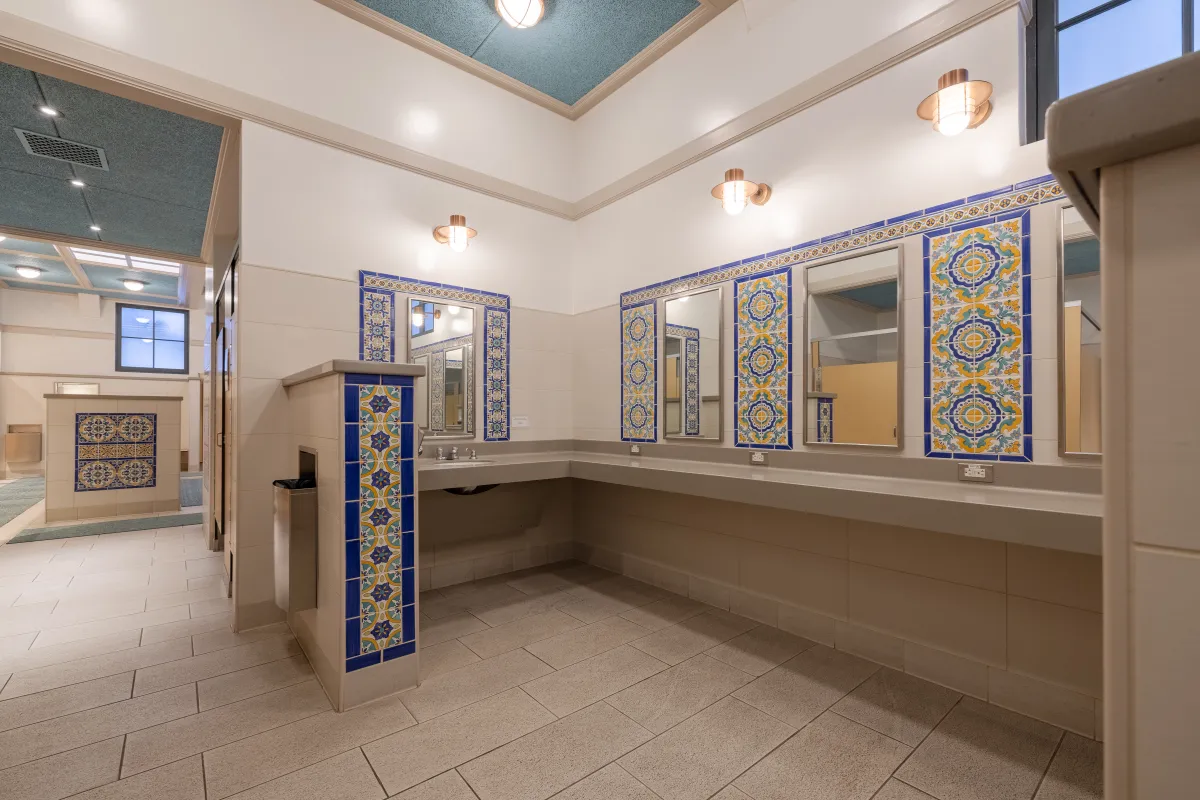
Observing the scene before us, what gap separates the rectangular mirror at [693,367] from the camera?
3293mm

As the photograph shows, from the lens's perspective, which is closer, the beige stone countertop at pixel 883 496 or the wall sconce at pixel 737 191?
the beige stone countertop at pixel 883 496

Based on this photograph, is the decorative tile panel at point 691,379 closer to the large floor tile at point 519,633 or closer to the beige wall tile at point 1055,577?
the large floor tile at point 519,633

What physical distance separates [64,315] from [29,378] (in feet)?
3.96

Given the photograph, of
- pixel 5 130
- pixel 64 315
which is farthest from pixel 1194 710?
pixel 64 315

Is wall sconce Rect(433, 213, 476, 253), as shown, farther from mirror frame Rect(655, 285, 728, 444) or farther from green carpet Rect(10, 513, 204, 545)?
green carpet Rect(10, 513, 204, 545)

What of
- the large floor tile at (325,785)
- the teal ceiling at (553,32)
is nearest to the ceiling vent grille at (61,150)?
the teal ceiling at (553,32)

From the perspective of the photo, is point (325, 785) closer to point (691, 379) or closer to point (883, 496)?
point (883, 496)

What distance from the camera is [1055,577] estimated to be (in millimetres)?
2100

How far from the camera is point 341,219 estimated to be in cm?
330

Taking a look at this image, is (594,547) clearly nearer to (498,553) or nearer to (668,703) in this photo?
(498,553)

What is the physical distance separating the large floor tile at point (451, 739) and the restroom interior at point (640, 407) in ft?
0.05

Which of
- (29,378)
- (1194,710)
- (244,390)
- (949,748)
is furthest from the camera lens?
(29,378)

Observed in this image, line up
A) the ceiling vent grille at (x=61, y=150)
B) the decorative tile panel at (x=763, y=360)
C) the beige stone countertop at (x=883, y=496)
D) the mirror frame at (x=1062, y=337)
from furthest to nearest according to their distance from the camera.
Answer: the ceiling vent grille at (x=61, y=150), the decorative tile panel at (x=763, y=360), the mirror frame at (x=1062, y=337), the beige stone countertop at (x=883, y=496)

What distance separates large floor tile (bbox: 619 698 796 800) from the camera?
5.81 ft
